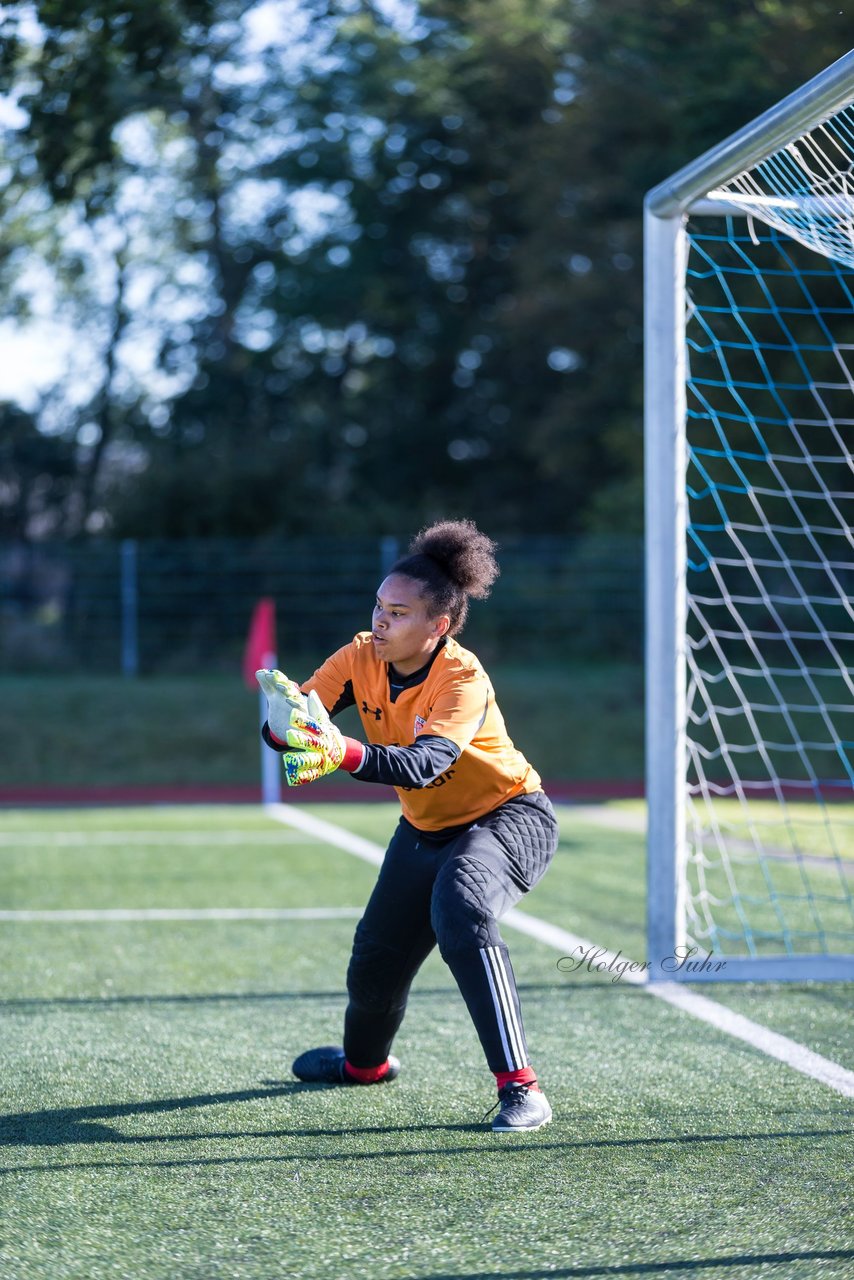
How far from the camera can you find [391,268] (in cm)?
3023

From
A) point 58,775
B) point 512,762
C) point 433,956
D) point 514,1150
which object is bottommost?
point 58,775

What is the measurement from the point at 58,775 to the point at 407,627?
14951 mm

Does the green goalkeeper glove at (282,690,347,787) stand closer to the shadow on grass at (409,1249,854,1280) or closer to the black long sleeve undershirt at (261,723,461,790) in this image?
the black long sleeve undershirt at (261,723,461,790)

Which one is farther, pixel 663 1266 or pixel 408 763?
pixel 408 763

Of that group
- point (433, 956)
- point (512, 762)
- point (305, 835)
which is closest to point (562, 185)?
point (305, 835)

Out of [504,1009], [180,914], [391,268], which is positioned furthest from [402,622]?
[391,268]

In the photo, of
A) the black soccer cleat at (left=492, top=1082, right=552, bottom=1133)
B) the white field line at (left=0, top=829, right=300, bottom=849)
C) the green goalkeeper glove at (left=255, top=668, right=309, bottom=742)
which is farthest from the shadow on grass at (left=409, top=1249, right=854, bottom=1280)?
the white field line at (left=0, top=829, right=300, bottom=849)

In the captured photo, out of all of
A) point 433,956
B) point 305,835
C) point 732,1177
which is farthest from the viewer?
point 305,835

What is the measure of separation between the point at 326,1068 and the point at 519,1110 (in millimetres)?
773

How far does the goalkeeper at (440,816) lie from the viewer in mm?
3787

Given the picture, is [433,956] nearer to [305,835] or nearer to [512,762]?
[512,762]

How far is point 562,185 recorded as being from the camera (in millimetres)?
27438

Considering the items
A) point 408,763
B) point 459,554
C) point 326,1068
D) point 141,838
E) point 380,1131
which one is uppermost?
point 459,554

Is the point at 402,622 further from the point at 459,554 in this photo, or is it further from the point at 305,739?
the point at 305,739
